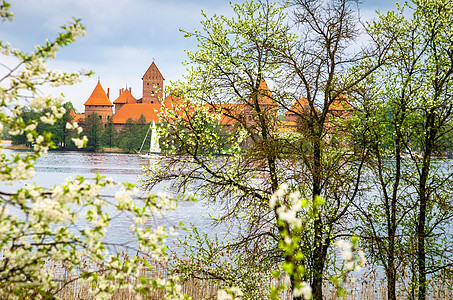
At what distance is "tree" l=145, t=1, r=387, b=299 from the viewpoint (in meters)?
9.05

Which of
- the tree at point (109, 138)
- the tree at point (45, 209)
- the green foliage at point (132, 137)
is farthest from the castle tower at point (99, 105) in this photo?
the tree at point (45, 209)

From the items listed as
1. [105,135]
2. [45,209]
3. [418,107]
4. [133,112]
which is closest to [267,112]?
[418,107]

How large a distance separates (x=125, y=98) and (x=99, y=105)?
13671 mm

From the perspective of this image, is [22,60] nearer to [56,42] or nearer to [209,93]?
[56,42]

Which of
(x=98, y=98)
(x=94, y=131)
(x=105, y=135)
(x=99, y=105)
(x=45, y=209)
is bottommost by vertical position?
(x=45, y=209)

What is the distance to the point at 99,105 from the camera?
401 ft

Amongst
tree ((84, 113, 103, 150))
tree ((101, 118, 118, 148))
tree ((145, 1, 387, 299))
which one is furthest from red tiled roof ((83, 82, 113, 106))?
tree ((145, 1, 387, 299))

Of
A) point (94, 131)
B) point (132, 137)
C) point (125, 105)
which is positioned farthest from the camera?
point (125, 105)

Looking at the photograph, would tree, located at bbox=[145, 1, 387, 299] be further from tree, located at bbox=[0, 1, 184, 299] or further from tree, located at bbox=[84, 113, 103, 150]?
tree, located at bbox=[84, 113, 103, 150]

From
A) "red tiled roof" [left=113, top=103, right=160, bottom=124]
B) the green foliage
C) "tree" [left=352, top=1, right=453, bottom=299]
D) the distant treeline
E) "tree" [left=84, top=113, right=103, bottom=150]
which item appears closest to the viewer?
"tree" [left=352, top=1, right=453, bottom=299]

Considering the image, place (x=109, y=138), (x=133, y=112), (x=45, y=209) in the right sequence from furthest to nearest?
1. (x=133, y=112)
2. (x=109, y=138)
3. (x=45, y=209)

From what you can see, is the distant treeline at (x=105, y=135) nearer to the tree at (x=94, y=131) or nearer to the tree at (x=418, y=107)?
the tree at (x=94, y=131)

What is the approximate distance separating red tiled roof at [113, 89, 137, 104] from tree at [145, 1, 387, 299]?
127053 millimetres

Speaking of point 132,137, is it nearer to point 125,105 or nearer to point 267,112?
point 125,105
